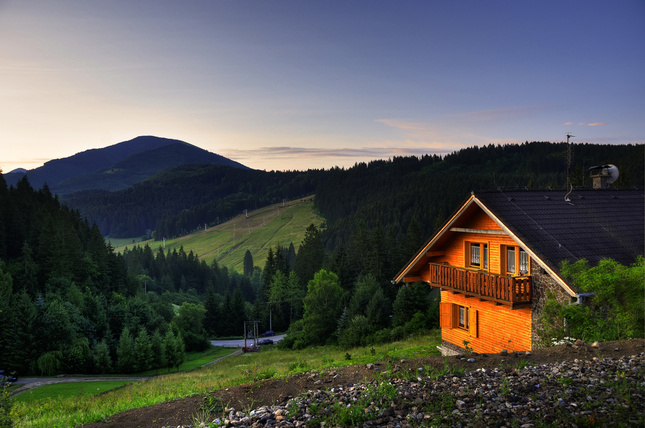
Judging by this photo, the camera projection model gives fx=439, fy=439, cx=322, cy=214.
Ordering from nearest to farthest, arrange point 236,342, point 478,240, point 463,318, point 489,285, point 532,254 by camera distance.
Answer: point 532,254 → point 489,285 → point 478,240 → point 463,318 → point 236,342

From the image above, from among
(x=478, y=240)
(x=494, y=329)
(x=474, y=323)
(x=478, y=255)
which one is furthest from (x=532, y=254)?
(x=474, y=323)

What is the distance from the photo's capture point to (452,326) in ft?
73.6

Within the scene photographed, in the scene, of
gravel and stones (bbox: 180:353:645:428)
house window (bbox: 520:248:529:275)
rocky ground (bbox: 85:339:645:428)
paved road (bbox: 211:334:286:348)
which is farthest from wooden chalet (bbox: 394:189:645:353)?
paved road (bbox: 211:334:286:348)

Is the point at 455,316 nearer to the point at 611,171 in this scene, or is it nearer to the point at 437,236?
the point at 437,236

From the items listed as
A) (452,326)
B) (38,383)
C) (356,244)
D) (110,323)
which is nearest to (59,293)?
(110,323)

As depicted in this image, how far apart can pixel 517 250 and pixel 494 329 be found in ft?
13.2

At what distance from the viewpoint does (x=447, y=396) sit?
8.00 metres

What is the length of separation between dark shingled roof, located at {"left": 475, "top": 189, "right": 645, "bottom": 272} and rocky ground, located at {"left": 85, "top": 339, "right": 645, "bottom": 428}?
6.09 meters

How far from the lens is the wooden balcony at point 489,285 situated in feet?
55.3

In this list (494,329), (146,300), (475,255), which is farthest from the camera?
(146,300)

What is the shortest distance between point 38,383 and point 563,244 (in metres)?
53.1

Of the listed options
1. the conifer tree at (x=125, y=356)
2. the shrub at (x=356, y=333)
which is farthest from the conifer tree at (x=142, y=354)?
the shrub at (x=356, y=333)

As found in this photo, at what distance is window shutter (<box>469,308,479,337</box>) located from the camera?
20844 mm

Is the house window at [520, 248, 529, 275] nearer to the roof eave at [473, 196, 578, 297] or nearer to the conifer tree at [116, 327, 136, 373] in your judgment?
the roof eave at [473, 196, 578, 297]
